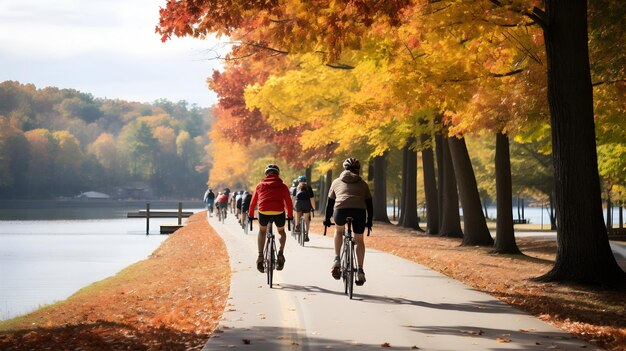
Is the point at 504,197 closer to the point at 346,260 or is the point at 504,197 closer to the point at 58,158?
the point at 346,260

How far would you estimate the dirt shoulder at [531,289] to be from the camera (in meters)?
11.6

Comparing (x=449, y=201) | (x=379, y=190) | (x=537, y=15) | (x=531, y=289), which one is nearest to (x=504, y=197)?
(x=449, y=201)

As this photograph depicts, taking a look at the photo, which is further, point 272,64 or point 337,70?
point 272,64

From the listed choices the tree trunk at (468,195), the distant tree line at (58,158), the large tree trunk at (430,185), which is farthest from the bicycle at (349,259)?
the distant tree line at (58,158)

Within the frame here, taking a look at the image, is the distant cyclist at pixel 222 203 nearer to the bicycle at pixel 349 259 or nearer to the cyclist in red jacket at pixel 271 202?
the cyclist in red jacket at pixel 271 202

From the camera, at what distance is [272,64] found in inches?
1538

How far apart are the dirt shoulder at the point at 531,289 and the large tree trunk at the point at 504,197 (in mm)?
558

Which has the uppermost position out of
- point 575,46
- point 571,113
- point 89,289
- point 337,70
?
point 337,70

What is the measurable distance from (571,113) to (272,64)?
24.6m

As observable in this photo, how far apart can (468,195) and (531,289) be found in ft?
38.3

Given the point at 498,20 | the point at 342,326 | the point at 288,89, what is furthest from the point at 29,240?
the point at 342,326

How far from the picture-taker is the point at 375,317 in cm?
1181

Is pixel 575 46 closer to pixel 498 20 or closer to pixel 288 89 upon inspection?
pixel 498 20

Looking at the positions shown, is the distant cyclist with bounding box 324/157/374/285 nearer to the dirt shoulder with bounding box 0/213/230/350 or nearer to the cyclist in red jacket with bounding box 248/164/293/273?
the cyclist in red jacket with bounding box 248/164/293/273
